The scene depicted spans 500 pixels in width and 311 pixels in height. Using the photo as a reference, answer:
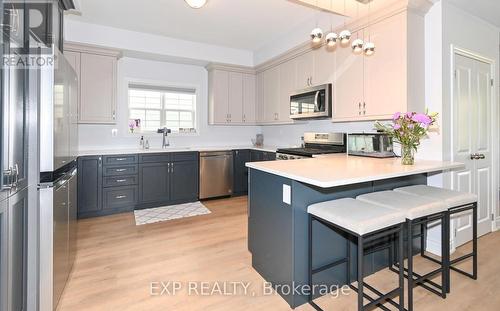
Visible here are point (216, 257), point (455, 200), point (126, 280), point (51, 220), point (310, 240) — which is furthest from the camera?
point (216, 257)

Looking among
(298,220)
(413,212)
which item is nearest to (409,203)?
(413,212)

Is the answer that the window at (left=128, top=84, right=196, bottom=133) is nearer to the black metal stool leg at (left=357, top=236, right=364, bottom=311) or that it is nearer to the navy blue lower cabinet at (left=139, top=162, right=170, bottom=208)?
the navy blue lower cabinet at (left=139, top=162, right=170, bottom=208)

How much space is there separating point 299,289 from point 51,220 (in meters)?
1.73

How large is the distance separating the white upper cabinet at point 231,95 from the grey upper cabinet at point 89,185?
2114 mm

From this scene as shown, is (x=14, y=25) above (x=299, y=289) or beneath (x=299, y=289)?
above

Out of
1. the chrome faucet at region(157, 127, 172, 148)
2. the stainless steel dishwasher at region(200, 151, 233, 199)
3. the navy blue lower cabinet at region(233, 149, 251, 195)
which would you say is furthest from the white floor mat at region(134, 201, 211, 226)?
the chrome faucet at region(157, 127, 172, 148)

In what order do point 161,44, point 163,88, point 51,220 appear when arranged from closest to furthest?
point 51,220 < point 161,44 < point 163,88

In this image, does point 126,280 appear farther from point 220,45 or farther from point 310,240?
point 220,45

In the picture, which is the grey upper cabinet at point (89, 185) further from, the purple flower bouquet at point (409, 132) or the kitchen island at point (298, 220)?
the purple flower bouquet at point (409, 132)

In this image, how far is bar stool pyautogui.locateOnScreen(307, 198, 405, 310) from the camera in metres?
1.51

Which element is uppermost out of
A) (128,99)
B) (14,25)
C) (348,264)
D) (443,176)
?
(128,99)

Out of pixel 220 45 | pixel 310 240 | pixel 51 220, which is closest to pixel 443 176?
pixel 310 240

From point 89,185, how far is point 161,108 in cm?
184

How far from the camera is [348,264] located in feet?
6.82
